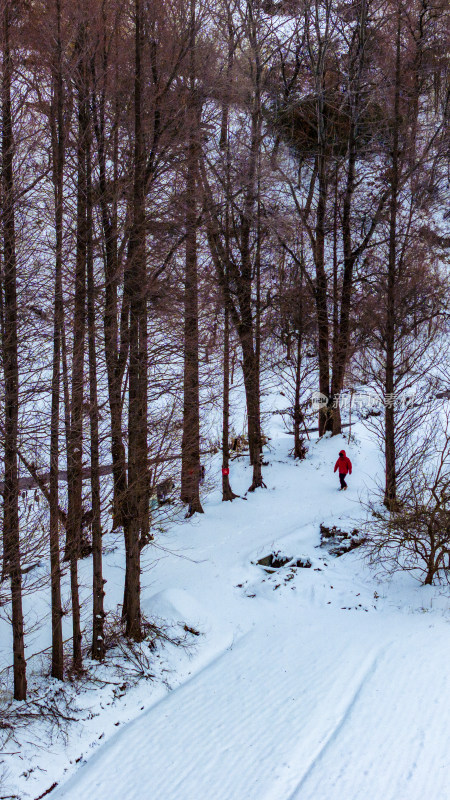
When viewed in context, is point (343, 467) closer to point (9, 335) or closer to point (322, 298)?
point (322, 298)

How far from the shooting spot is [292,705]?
7.18 m

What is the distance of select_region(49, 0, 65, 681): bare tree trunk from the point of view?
22.9 feet

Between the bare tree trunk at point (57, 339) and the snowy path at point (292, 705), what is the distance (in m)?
1.65

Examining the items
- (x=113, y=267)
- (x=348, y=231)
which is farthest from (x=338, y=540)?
(x=348, y=231)

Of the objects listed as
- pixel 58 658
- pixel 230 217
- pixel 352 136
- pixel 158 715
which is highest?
pixel 352 136

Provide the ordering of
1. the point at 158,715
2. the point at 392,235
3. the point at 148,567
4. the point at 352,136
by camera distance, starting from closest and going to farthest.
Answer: the point at 158,715, the point at 148,567, the point at 392,235, the point at 352,136

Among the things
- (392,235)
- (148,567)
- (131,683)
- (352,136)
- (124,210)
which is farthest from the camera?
(352,136)

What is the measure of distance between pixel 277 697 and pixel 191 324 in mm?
7523

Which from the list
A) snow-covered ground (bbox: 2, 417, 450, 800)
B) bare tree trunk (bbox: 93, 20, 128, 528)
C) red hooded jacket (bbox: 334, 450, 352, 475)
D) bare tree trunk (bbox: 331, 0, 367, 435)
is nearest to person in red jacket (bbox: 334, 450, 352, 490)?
red hooded jacket (bbox: 334, 450, 352, 475)

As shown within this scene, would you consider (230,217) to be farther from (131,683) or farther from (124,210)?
(131,683)

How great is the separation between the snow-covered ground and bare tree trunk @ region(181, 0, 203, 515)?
194 centimetres

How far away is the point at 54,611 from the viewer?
7.57 metres

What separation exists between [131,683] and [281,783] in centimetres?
268

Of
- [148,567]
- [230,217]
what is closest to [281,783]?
[148,567]
